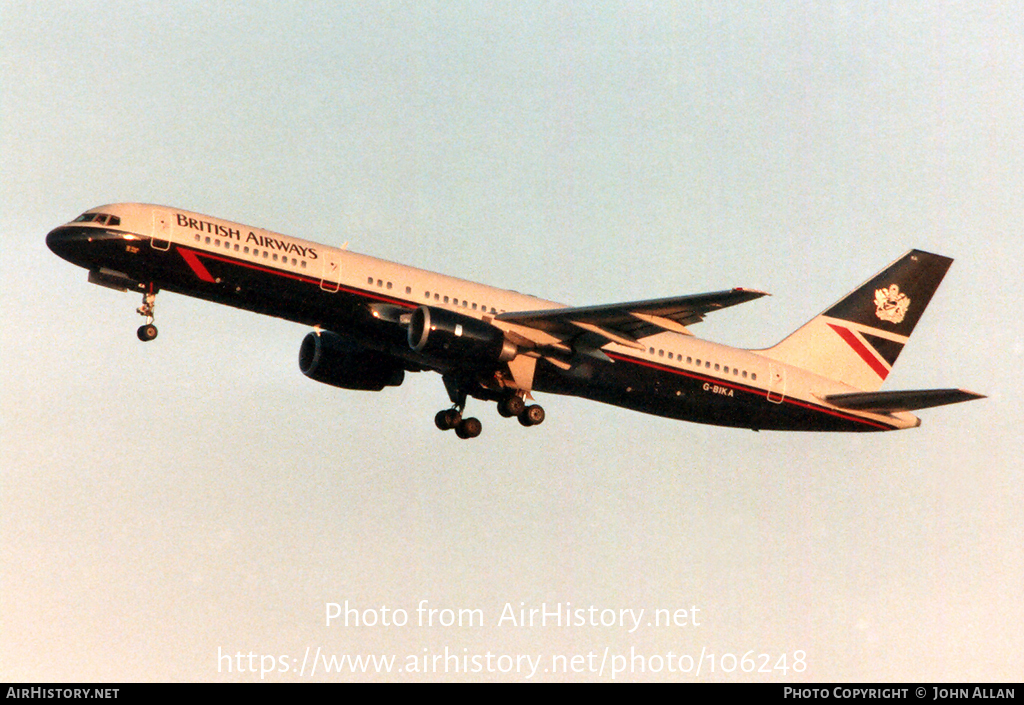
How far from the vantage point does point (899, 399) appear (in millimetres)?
41875

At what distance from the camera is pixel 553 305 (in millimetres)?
42250

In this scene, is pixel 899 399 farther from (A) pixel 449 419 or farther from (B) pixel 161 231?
(B) pixel 161 231

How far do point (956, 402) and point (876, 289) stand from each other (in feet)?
30.0

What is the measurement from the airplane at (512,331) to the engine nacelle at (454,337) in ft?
0.14

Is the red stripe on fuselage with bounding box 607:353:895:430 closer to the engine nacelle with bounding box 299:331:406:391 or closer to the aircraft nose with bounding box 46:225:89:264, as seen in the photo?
the engine nacelle with bounding box 299:331:406:391

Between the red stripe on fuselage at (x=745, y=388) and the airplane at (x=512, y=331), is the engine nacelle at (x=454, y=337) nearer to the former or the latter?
the airplane at (x=512, y=331)

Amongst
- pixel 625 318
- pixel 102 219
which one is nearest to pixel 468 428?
pixel 625 318

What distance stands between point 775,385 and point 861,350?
5.10 metres

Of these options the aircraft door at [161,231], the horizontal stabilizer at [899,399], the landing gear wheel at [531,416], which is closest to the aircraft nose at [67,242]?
the aircraft door at [161,231]

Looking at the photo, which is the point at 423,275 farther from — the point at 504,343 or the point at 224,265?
the point at 224,265

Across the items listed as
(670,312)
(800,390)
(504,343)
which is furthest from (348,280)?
(800,390)

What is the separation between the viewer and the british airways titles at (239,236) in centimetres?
3716

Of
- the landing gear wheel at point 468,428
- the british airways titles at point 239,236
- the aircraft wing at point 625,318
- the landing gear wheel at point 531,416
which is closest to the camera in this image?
the aircraft wing at point 625,318
